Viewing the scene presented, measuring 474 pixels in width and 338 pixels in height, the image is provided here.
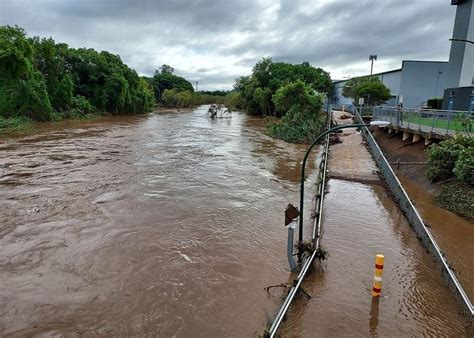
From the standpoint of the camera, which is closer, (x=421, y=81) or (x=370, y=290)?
(x=370, y=290)

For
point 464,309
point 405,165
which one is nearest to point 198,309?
point 464,309

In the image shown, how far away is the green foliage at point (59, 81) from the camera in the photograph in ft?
109

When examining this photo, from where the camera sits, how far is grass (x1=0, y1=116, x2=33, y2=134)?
28931 millimetres

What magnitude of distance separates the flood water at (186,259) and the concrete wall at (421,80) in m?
41.4

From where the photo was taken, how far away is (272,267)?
8.41m

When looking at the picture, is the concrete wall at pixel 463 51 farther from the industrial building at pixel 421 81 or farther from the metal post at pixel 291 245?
the metal post at pixel 291 245

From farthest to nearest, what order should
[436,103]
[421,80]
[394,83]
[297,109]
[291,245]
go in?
[394,83] → [421,80] → [436,103] → [297,109] → [291,245]

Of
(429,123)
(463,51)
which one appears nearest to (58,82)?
(429,123)

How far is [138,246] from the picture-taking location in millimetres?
9094

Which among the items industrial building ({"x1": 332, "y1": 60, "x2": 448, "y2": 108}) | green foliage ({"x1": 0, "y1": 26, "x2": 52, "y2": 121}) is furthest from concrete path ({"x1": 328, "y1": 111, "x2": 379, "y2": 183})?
green foliage ({"x1": 0, "y1": 26, "x2": 52, "y2": 121})

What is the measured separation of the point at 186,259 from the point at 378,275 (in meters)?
4.36

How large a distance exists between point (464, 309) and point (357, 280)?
204cm

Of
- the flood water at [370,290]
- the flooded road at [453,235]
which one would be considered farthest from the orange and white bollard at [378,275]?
the flooded road at [453,235]

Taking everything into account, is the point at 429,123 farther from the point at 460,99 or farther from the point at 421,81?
the point at 421,81
